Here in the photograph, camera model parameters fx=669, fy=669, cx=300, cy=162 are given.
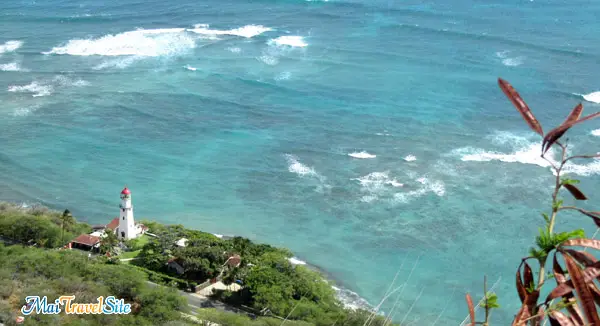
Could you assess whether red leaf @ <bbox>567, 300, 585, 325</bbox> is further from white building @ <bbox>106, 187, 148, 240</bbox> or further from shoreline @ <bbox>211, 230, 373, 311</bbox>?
white building @ <bbox>106, 187, 148, 240</bbox>

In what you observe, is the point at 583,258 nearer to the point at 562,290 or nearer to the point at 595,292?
the point at 595,292

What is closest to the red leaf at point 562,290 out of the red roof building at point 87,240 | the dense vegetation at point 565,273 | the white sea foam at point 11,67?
the dense vegetation at point 565,273

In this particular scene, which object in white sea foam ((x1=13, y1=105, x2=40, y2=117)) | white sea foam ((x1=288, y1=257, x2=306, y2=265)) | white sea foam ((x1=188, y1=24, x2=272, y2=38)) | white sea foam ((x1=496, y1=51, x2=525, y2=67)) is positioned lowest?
white sea foam ((x1=288, y1=257, x2=306, y2=265))

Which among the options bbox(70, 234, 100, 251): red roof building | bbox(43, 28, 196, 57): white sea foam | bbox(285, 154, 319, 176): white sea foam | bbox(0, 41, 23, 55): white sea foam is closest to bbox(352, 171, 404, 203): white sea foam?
bbox(285, 154, 319, 176): white sea foam

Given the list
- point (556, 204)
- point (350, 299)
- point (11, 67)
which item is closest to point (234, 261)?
point (350, 299)

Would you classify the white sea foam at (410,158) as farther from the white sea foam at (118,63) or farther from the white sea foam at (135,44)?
the white sea foam at (118,63)
